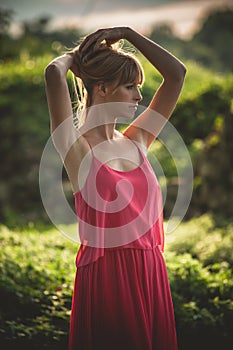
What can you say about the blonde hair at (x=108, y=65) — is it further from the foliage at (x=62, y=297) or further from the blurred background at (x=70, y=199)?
→ the foliage at (x=62, y=297)

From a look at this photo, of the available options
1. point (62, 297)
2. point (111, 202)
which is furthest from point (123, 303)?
point (62, 297)

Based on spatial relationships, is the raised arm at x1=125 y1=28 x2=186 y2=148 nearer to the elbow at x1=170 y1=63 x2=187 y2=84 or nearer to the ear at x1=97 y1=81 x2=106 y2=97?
the elbow at x1=170 y1=63 x2=187 y2=84

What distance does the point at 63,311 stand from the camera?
14.0 ft

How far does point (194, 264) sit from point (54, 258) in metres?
1.39

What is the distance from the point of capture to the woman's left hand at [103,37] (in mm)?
2672

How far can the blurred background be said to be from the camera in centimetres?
419

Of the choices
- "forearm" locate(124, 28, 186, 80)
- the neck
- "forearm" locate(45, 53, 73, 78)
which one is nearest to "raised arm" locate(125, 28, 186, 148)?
"forearm" locate(124, 28, 186, 80)

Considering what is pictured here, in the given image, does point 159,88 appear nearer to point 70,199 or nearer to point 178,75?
point 178,75

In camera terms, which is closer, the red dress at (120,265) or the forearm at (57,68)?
the forearm at (57,68)

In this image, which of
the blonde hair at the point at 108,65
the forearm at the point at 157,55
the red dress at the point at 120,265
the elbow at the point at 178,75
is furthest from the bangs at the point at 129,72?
the red dress at the point at 120,265

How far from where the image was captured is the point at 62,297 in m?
4.41

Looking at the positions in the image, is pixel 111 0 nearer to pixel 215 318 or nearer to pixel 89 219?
pixel 215 318

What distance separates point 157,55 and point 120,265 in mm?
1104

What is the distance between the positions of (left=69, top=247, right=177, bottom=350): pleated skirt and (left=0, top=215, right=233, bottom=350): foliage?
1285 mm
